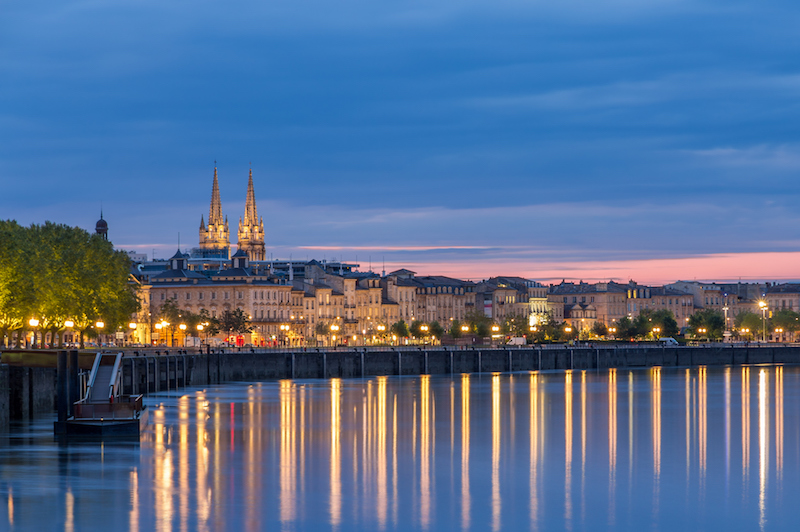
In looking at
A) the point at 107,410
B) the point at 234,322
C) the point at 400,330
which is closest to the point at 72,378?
the point at 107,410

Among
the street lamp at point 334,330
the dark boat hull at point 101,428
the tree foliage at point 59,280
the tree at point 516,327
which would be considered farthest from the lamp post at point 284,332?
the dark boat hull at point 101,428

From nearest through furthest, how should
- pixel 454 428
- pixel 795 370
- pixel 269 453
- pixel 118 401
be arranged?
pixel 269 453 → pixel 118 401 → pixel 454 428 → pixel 795 370

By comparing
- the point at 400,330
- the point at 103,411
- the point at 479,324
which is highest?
the point at 103,411

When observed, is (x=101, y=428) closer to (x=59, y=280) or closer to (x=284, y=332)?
(x=59, y=280)

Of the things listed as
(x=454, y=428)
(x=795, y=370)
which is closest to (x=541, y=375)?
(x=795, y=370)

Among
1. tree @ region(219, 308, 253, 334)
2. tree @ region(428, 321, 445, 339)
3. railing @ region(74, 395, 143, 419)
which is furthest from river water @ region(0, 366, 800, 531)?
tree @ region(428, 321, 445, 339)

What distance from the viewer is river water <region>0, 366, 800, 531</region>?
3728cm

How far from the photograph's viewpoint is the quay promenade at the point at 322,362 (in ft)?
198

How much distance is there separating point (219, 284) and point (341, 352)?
2103 inches

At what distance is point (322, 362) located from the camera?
116375mm

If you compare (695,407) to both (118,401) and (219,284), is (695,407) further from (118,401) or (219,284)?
(219,284)

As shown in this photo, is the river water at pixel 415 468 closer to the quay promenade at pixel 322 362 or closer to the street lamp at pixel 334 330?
→ the quay promenade at pixel 322 362

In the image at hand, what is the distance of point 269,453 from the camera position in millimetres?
51750

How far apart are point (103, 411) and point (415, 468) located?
13.5m
